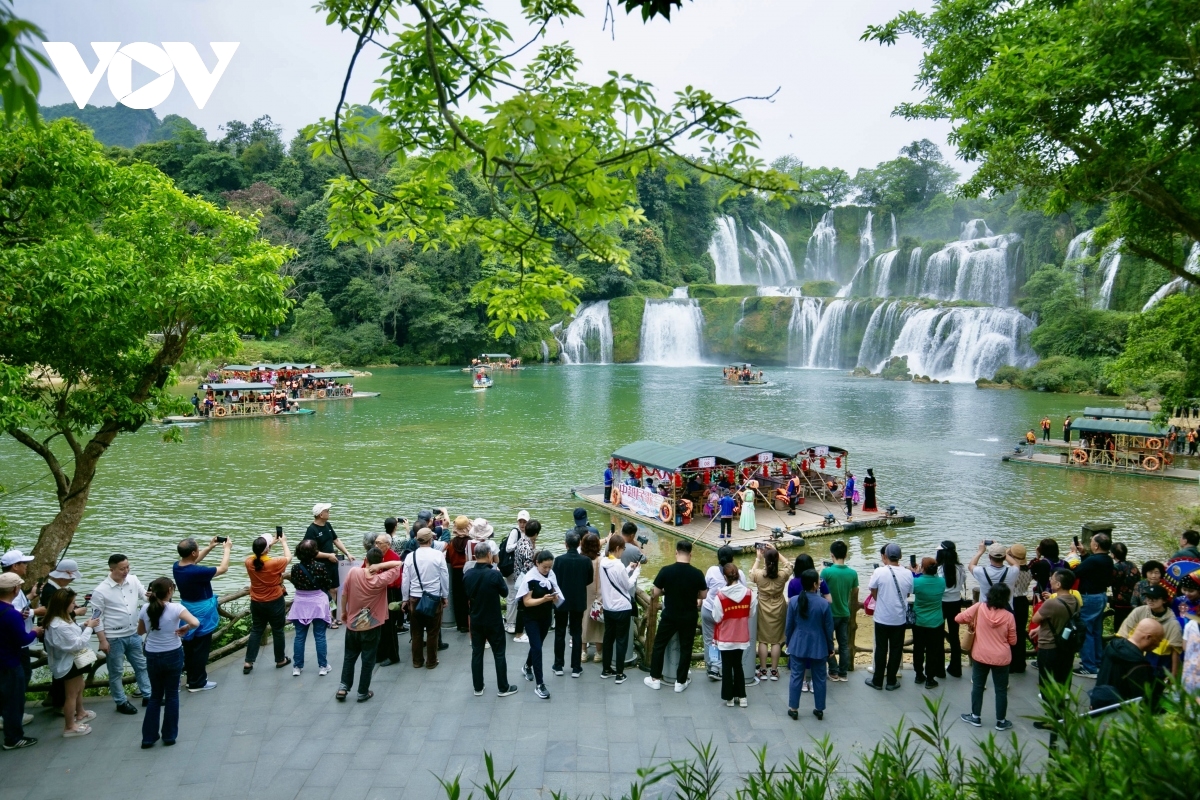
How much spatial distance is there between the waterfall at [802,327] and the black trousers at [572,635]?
5719 centimetres

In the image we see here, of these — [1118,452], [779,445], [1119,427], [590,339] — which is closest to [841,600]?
[779,445]

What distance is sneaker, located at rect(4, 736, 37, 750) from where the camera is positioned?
5.32m

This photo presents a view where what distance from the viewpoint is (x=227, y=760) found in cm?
521

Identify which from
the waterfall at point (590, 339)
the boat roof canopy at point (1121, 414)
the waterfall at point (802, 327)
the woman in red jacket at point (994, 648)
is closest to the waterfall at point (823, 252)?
the waterfall at point (802, 327)

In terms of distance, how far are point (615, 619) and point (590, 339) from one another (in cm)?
5947

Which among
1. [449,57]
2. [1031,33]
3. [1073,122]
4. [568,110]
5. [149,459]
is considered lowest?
[149,459]

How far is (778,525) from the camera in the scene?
14.8m

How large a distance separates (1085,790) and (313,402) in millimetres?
39422

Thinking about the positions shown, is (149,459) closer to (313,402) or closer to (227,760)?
(313,402)

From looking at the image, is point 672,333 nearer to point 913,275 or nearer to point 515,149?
point 913,275

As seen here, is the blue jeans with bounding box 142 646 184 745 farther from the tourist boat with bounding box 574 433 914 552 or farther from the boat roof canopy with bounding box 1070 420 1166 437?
the boat roof canopy with bounding box 1070 420 1166 437

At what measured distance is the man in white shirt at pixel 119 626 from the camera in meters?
5.84

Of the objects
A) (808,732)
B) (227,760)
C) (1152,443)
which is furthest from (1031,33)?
(1152,443)

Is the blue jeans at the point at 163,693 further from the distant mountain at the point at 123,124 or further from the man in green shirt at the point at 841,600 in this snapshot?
the distant mountain at the point at 123,124
